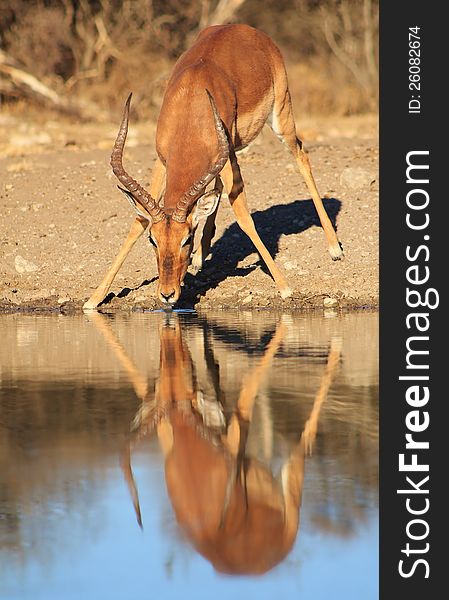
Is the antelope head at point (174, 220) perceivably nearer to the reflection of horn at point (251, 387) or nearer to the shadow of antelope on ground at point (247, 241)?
the reflection of horn at point (251, 387)

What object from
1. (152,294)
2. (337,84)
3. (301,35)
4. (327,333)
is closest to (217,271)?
(152,294)

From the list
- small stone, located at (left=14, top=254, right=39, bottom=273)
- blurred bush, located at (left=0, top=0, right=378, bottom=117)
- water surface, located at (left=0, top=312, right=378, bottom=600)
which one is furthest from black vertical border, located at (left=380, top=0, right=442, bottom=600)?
blurred bush, located at (left=0, top=0, right=378, bottom=117)

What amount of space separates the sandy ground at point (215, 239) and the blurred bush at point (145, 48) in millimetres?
6926

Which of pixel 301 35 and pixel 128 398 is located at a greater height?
pixel 301 35

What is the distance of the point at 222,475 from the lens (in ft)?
18.7

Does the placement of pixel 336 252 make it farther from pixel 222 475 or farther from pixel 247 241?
pixel 222 475

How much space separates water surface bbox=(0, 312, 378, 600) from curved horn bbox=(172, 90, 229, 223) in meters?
0.96

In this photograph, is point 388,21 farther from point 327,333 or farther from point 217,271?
point 327,333

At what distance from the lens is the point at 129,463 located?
596 centimetres

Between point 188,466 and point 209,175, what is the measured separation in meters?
4.35

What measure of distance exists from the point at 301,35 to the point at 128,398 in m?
23.2

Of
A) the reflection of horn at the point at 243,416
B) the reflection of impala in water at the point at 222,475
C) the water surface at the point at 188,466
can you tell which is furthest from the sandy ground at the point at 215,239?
the reflection of impala in water at the point at 222,475

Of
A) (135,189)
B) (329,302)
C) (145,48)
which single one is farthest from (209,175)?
(145,48)

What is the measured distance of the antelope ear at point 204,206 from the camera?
9969 mm
